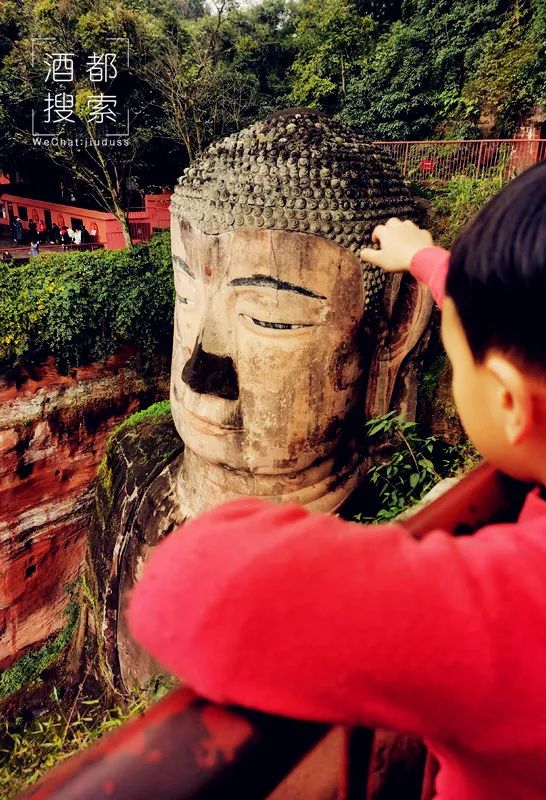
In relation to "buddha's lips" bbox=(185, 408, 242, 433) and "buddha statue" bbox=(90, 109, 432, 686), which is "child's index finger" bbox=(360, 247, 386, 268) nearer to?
"buddha statue" bbox=(90, 109, 432, 686)

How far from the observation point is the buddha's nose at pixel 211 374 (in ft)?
8.74

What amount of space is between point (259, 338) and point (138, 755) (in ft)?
7.30

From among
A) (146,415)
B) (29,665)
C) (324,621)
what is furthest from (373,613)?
(29,665)

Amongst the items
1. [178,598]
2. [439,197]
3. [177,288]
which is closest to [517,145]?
[439,197]

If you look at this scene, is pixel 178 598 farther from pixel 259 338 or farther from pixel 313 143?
pixel 313 143

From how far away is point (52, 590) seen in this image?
7.38 m

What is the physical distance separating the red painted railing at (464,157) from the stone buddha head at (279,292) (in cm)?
438

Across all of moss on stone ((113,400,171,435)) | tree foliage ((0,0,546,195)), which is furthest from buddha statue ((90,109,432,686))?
tree foliage ((0,0,546,195))

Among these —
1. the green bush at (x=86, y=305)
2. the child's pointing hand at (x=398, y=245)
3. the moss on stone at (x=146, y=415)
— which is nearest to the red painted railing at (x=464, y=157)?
the green bush at (x=86, y=305)

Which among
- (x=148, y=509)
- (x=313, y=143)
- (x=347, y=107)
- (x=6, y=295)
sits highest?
(x=347, y=107)

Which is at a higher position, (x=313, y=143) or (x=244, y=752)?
(x=313, y=143)

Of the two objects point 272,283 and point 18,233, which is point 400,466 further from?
point 18,233

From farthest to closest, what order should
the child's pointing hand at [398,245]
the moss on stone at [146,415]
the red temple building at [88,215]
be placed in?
the red temple building at [88,215] → the moss on stone at [146,415] → the child's pointing hand at [398,245]

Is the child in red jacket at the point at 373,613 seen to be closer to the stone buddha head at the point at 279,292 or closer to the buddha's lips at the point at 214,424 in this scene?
the stone buddha head at the point at 279,292
